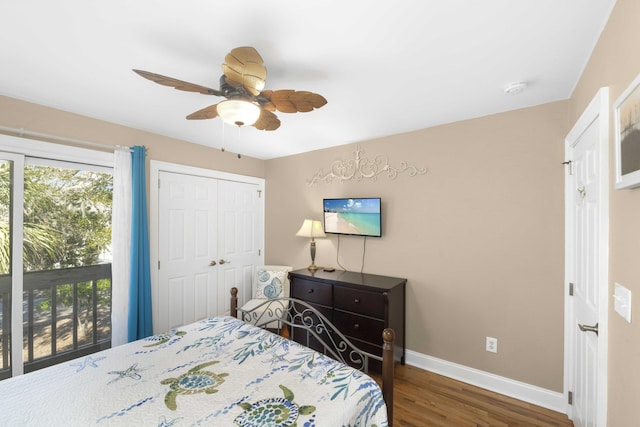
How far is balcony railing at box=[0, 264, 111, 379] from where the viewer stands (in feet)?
7.34

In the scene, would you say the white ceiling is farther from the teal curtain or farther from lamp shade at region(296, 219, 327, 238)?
lamp shade at region(296, 219, 327, 238)

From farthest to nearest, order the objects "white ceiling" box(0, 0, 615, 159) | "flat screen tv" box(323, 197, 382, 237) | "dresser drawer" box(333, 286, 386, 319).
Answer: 1. "flat screen tv" box(323, 197, 382, 237)
2. "dresser drawer" box(333, 286, 386, 319)
3. "white ceiling" box(0, 0, 615, 159)

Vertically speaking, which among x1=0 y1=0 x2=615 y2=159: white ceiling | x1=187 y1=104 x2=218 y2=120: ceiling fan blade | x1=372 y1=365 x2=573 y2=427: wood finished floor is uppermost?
x1=0 y1=0 x2=615 y2=159: white ceiling

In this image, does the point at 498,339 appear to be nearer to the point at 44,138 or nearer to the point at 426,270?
the point at 426,270

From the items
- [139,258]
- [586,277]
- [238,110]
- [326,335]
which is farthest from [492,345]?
[139,258]

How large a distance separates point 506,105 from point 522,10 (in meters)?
1.17

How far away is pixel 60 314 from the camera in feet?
8.13

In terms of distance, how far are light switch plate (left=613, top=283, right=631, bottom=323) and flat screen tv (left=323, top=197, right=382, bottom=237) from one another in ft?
6.30

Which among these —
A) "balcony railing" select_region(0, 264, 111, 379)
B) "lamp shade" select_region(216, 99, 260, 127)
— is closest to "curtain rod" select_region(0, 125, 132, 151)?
"balcony railing" select_region(0, 264, 111, 379)

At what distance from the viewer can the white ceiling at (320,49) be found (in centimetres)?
125

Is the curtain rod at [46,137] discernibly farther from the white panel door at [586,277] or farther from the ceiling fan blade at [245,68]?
the white panel door at [586,277]

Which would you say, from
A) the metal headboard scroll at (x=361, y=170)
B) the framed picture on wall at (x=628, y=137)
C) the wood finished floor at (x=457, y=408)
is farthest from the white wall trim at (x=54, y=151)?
the framed picture on wall at (x=628, y=137)

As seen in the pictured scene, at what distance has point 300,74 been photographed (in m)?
1.77

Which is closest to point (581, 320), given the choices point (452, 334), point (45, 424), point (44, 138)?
point (452, 334)
